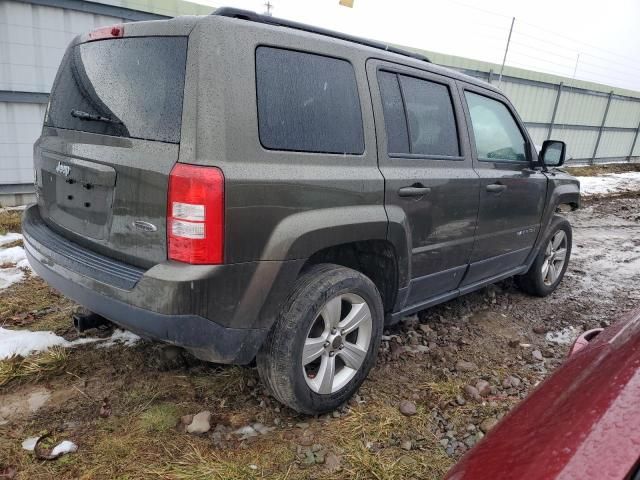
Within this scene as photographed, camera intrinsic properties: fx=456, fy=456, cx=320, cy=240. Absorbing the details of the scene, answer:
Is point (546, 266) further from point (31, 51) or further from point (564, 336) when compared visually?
point (31, 51)

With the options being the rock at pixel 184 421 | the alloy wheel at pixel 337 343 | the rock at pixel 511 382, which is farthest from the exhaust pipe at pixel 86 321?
the rock at pixel 511 382

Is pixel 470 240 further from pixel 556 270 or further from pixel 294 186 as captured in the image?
pixel 556 270

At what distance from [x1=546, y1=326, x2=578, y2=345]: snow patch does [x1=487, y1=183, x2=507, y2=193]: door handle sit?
50.2 inches

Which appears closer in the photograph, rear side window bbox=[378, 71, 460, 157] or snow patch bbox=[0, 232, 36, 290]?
rear side window bbox=[378, 71, 460, 157]

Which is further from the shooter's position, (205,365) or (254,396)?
(205,365)

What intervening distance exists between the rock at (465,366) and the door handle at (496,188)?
1228mm

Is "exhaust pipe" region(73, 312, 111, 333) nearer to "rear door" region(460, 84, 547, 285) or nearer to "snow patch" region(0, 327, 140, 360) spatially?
"snow patch" region(0, 327, 140, 360)

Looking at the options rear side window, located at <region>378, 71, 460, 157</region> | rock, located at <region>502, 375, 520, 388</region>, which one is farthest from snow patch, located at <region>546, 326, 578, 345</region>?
rear side window, located at <region>378, 71, 460, 157</region>

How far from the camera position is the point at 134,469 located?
2.02m

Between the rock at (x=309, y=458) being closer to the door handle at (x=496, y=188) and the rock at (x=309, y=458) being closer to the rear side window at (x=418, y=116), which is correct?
the rear side window at (x=418, y=116)

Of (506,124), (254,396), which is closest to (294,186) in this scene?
(254,396)

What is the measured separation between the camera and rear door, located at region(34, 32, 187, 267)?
194 cm

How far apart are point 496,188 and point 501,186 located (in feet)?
0.27

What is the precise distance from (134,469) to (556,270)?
4258 millimetres
